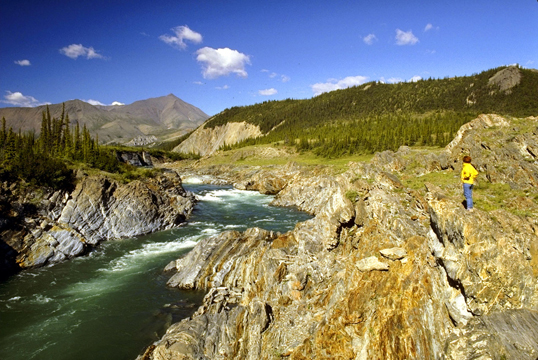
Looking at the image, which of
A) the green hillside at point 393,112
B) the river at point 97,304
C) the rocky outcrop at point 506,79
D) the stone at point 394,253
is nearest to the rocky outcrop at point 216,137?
the green hillside at point 393,112

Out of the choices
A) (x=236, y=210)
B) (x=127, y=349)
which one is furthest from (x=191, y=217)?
(x=127, y=349)

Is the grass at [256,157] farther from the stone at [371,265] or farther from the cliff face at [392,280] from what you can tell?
the stone at [371,265]

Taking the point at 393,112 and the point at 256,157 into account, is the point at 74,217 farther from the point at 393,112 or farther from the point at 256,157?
the point at 393,112

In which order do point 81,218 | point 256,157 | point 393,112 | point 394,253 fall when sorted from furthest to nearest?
point 393,112 < point 256,157 < point 81,218 < point 394,253

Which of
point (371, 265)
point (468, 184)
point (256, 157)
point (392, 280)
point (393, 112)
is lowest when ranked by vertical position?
point (392, 280)

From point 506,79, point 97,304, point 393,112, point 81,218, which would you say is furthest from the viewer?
point 393,112

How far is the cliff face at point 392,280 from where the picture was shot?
8.59m

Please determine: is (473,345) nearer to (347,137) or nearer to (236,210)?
(236,210)

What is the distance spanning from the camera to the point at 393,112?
418ft

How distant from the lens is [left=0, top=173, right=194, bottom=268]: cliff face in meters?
23.9

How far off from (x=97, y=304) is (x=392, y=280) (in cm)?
1733

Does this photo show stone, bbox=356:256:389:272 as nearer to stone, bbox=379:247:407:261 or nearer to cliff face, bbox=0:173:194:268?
stone, bbox=379:247:407:261

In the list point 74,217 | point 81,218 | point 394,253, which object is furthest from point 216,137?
point 394,253

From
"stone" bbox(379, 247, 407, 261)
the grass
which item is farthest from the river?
the grass
